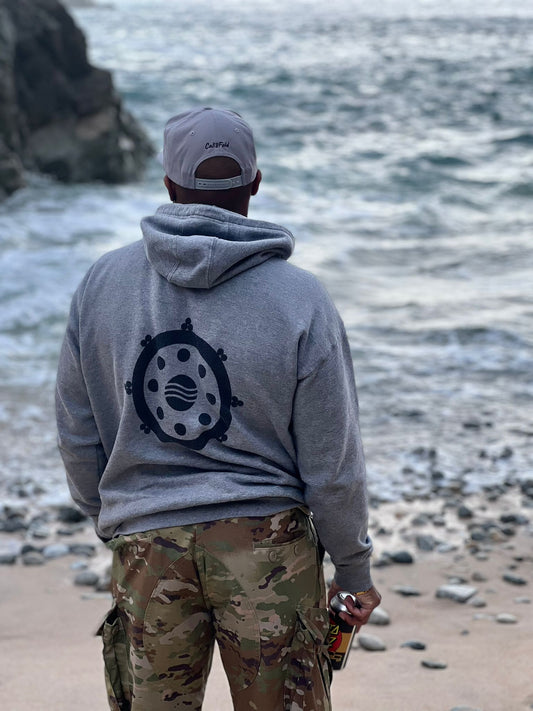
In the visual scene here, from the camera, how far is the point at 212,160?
2.00 m

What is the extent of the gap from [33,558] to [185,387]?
281 cm

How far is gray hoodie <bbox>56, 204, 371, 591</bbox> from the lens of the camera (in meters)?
1.96

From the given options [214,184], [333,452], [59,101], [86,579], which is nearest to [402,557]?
[86,579]

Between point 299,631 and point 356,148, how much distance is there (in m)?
17.5

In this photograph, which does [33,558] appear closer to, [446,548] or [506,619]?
[446,548]

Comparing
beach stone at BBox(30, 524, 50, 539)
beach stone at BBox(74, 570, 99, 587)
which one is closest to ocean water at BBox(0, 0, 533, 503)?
beach stone at BBox(30, 524, 50, 539)

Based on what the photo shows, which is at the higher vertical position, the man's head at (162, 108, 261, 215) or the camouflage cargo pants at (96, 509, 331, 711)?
the man's head at (162, 108, 261, 215)

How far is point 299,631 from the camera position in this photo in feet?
6.72

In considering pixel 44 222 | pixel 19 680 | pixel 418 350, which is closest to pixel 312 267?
pixel 418 350

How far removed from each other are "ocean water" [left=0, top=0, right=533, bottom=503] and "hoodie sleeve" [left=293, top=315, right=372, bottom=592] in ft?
10.4

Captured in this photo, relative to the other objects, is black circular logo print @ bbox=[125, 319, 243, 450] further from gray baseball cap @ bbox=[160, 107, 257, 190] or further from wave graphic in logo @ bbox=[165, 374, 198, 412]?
gray baseball cap @ bbox=[160, 107, 257, 190]

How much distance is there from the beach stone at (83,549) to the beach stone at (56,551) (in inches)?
1.2

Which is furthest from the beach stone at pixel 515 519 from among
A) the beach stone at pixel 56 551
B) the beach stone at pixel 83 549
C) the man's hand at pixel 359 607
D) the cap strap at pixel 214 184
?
the cap strap at pixel 214 184

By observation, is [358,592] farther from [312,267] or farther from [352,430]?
[312,267]
